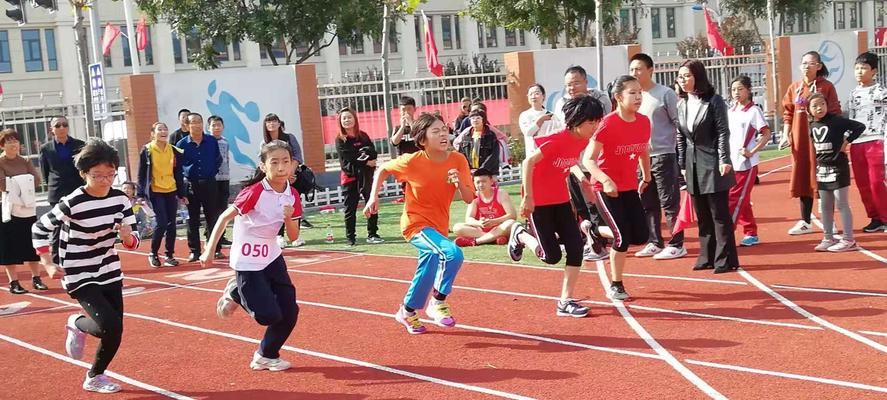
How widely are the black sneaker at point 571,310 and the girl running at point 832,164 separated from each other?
11.3ft

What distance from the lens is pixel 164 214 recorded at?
12.4 metres

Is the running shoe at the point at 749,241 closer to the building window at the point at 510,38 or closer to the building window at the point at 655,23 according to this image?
the building window at the point at 510,38

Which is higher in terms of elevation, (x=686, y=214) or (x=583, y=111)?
(x=583, y=111)

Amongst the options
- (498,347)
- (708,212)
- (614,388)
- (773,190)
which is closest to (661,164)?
(708,212)

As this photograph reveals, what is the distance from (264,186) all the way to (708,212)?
4.53m

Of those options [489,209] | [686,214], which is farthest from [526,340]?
[489,209]

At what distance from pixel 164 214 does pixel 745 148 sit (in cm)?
670

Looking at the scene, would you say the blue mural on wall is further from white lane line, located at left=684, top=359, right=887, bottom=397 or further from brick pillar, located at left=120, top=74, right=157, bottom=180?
white lane line, located at left=684, top=359, right=887, bottom=397

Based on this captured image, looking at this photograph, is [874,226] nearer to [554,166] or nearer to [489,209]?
[489,209]

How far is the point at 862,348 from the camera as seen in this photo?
6.60m

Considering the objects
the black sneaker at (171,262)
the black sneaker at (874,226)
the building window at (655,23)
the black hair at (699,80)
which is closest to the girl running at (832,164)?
the black sneaker at (874,226)

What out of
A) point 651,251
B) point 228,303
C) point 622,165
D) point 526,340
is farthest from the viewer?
point 651,251

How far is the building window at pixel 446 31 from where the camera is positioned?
50000 mm

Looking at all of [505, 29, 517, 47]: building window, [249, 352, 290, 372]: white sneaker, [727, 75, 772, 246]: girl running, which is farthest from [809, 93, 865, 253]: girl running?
[505, 29, 517, 47]: building window
